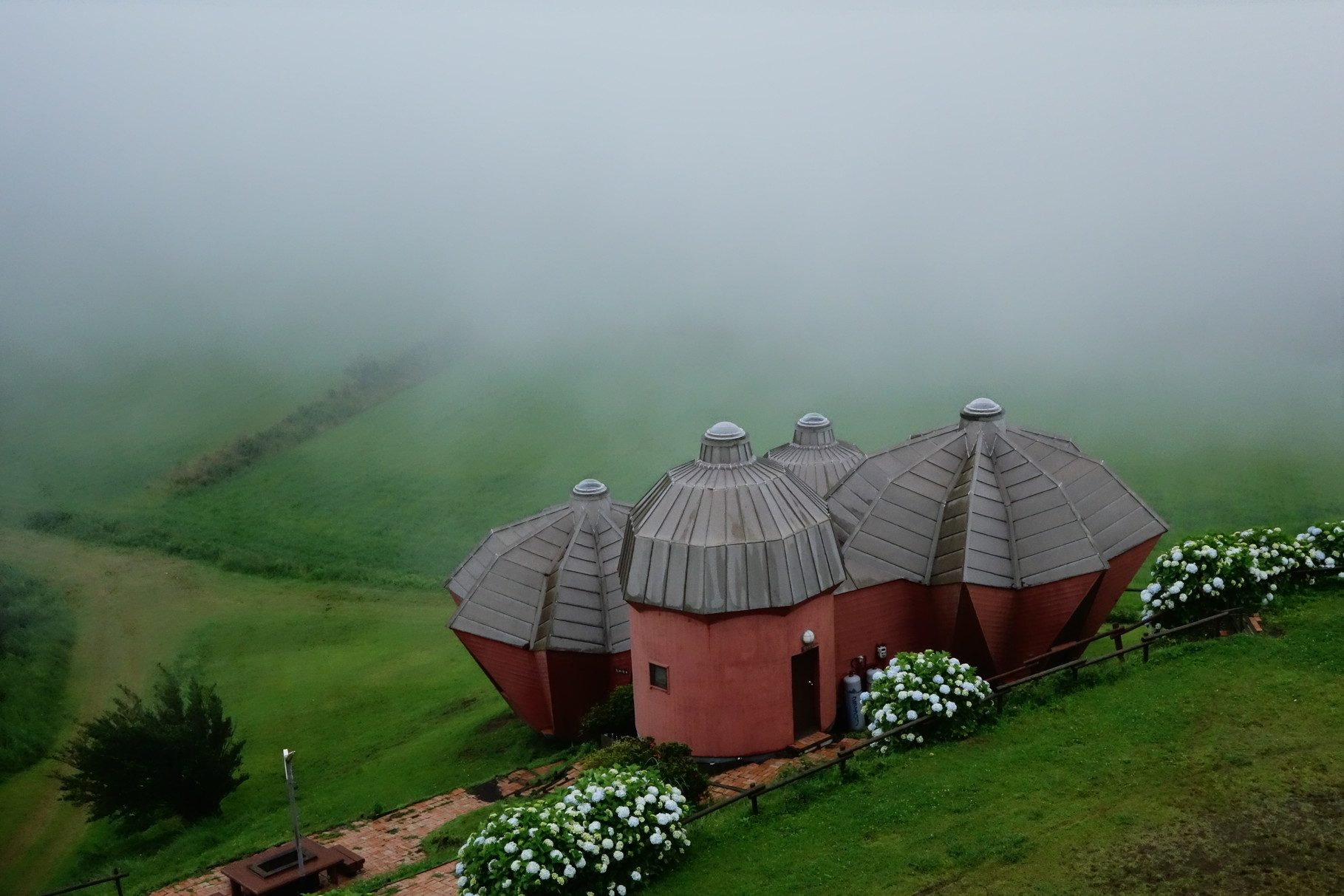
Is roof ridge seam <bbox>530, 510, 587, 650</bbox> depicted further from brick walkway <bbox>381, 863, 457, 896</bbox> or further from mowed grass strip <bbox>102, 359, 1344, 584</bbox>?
mowed grass strip <bbox>102, 359, 1344, 584</bbox>

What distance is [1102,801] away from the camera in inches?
638

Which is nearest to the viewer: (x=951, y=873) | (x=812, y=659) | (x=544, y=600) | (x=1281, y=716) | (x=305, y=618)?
(x=951, y=873)

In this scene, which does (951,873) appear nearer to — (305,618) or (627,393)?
(305,618)

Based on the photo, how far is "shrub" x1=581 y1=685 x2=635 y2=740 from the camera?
24.8 m

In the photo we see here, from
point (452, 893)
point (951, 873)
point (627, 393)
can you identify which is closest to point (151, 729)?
point (452, 893)

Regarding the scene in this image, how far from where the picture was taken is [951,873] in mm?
15078

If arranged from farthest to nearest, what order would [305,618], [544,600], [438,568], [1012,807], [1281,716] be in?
[438,568]
[305,618]
[544,600]
[1281,716]
[1012,807]

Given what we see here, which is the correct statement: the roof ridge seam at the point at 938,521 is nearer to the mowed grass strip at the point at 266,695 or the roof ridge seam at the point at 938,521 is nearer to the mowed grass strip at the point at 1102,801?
the mowed grass strip at the point at 1102,801

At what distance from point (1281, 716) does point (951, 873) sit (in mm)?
6208

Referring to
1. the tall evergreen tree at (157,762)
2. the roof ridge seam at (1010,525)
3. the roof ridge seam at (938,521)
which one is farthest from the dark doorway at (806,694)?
the tall evergreen tree at (157,762)

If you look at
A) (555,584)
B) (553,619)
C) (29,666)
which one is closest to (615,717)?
(553,619)

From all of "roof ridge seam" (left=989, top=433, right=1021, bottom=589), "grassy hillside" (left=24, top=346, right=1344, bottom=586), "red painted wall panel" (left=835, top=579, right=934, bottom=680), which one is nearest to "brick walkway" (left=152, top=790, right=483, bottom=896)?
"red painted wall panel" (left=835, top=579, right=934, bottom=680)

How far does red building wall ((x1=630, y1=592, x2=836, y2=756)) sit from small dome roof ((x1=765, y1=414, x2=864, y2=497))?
6.58m

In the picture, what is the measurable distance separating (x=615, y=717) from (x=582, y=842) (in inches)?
369
